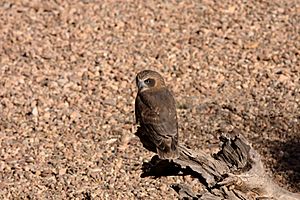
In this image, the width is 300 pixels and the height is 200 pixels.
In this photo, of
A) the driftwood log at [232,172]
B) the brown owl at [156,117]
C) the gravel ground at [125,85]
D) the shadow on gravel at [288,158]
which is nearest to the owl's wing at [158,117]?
the brown owl at [156,117]

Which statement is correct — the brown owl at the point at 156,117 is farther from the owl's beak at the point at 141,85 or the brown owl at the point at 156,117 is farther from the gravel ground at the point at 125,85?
the gravel ground at the point at 125,85

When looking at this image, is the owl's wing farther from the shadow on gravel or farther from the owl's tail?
the shadow on gravel

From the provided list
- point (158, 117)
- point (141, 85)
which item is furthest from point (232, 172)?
point (141, 85)

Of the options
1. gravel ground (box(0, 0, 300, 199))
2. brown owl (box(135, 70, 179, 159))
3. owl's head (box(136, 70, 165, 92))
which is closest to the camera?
brown owl (box(135, 70, 179, 159))

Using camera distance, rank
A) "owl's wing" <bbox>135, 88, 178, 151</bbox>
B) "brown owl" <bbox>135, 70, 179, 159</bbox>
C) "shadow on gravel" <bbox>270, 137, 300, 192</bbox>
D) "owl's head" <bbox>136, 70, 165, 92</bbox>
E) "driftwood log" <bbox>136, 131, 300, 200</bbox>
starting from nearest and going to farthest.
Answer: "driftwood log" <bbox>136, 131, 300, 200</bbox>, "brown owl" <bbox>135, 70, 179, 159</bbox>, "owl's wing" <bbox>135, 88, 178, 151</bbox>, "owl's head" <bbox>136, 70, 165, 92</bbox>, "shadow on gravel" <bbox>270, 137, 300, 192</bbox>

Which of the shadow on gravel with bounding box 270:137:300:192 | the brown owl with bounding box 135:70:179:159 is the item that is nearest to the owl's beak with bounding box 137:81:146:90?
the brown owl with bounding box 135:70:179:159

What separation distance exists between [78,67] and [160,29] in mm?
1176

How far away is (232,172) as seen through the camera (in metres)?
5.54

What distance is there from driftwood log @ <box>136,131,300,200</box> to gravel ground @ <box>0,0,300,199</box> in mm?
1359

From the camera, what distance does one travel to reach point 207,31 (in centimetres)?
948

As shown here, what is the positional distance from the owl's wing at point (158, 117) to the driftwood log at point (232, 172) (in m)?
0.17

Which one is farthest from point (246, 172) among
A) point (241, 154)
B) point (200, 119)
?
point (200, 119)

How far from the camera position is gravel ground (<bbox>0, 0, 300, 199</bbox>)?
→ 733 cm

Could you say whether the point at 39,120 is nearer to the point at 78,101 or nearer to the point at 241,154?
the point at 78,101
